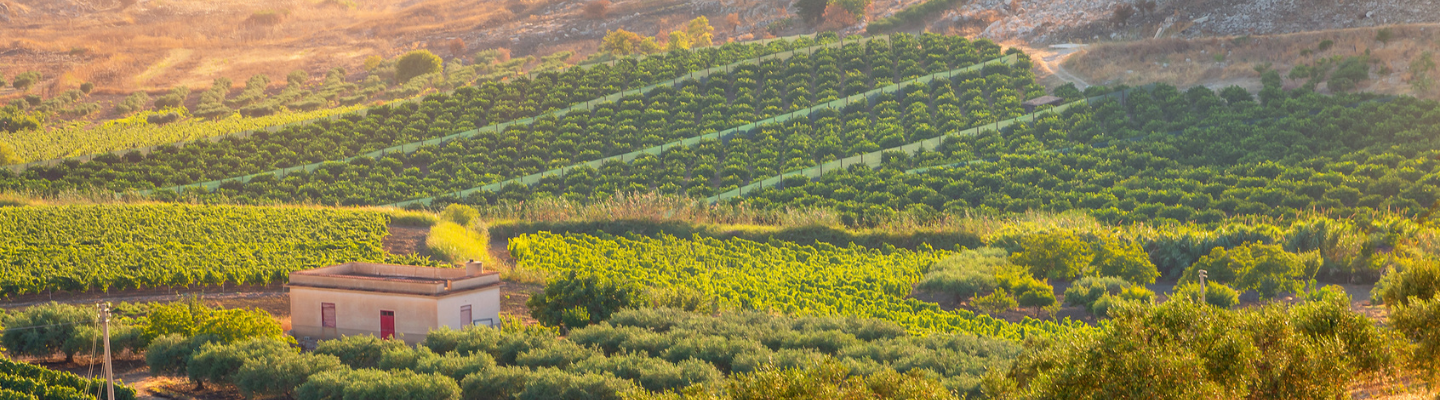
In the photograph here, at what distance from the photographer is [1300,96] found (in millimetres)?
43781

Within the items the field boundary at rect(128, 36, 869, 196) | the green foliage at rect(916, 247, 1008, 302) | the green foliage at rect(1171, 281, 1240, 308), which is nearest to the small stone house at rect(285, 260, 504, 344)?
the green foliage at rect(916, 247, 1008, 302)

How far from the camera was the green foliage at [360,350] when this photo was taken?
21672 millimetres

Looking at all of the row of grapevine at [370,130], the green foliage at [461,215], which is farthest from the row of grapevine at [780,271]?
the row of grapevine at [370,130]

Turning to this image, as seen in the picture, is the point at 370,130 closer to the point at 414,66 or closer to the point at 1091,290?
the point at 414,66

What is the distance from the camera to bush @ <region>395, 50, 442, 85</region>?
70.6 metres

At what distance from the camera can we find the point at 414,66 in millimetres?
70750

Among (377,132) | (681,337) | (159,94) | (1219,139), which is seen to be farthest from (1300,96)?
(159,94)

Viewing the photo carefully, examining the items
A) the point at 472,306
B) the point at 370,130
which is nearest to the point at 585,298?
the point at 472,306

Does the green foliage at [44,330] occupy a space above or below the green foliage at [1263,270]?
below

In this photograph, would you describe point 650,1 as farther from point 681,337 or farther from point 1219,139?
point 681,337

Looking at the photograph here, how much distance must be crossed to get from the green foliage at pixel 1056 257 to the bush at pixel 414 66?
50.8 meters

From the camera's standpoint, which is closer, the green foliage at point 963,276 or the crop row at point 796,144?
the green foliage at point 963,276

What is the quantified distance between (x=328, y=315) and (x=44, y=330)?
5778mm

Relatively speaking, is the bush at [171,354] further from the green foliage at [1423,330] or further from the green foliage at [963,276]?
the green foliage at [1423,330]
